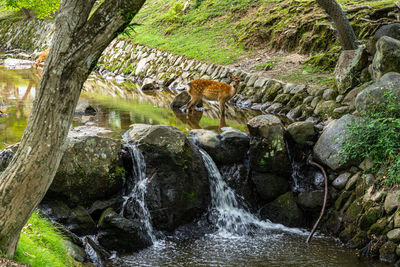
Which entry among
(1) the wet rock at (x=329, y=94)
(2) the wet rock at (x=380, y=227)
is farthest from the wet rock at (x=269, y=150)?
(1) the wet rock at (x=329, y=94)

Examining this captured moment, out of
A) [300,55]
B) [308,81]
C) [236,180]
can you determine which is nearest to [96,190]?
[236,180]

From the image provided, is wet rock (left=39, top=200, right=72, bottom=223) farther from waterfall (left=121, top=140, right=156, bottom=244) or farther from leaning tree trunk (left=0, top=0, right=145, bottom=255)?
leaning tree trunk (left=0, top=0, right=145, bottom=255)

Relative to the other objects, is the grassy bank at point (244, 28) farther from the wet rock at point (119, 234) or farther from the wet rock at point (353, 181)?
the wet rock at point (119, 234)

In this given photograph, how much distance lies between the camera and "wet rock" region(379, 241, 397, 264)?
6828mm

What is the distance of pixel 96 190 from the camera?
8.07 m

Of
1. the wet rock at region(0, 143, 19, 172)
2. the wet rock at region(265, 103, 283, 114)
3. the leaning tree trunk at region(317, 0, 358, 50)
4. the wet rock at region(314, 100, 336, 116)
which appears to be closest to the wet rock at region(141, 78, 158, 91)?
the wet rock at region(265, 103, 283, 114)

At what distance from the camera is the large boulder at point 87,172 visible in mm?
7801

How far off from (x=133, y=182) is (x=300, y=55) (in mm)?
10702

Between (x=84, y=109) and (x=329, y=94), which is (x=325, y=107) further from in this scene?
(x=84, y=109)

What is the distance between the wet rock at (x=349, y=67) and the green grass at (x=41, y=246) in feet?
28.0

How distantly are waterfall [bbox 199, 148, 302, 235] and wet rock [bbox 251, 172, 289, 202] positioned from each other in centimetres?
58

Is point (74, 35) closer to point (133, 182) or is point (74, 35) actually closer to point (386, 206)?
point (133, 182)

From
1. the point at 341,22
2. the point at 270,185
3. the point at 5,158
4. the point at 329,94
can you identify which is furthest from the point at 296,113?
the point at 5,158

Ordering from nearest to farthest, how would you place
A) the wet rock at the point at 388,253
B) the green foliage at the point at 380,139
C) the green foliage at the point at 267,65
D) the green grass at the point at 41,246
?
1. the green grass at the point at 41,246
2. the wet rock at the point at 388,253
3. the green foliage at the point at 380,139
4. the green foliage at the point at 267,65
